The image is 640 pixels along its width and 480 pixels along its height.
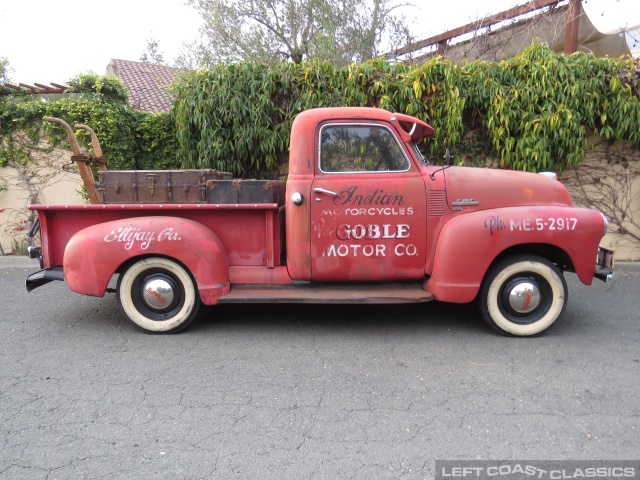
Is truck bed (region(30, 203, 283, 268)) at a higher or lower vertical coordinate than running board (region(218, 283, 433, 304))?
higher

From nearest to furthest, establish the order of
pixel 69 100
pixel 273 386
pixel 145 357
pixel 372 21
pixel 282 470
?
pixel 282 470
pixel 273 386
pixel 145 357
pixel 69 100
pixel 372 21

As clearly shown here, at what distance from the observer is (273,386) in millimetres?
3230

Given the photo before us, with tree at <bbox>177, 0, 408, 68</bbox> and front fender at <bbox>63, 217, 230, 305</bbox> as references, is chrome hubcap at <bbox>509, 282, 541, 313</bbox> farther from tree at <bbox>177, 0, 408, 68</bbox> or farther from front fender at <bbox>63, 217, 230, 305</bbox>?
tree at <bbox>177, 0, 408, 68</bbox>

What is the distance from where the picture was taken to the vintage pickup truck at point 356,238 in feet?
13.2

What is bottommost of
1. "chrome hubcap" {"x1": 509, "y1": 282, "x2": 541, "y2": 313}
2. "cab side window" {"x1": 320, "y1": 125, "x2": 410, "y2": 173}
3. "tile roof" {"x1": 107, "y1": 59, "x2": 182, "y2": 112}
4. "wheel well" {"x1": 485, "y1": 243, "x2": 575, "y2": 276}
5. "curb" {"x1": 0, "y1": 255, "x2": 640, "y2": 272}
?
"curb" {"x1": 0, "y1": 255, "x2": 640, "y2": 272}

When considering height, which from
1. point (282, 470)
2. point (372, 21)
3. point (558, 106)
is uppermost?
point (372, 21)

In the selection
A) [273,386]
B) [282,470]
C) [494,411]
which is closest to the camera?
[282,470]

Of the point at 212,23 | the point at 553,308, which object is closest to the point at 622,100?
the point at 553,308

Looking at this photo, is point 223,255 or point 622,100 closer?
point 223,255

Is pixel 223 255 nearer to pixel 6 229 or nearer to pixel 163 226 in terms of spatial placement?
pixel 163 226

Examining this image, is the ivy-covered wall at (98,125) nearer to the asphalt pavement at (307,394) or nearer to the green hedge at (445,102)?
the green hedge at (445,102)

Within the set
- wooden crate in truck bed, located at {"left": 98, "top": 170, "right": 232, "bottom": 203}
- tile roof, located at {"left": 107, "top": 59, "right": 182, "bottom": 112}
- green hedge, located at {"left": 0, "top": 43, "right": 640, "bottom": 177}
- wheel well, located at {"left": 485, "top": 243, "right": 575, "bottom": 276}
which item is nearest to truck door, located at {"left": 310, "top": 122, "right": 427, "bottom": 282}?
wheel well, located at {"left": 485, "top": 243, "right": 575, "bottom": 276}

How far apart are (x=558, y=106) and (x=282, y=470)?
652cm

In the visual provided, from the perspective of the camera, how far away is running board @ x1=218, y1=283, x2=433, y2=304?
4.07 m
